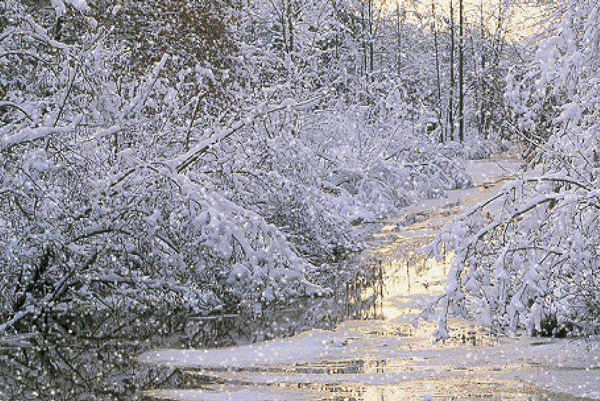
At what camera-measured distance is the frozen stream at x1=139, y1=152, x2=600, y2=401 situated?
18.8 feet

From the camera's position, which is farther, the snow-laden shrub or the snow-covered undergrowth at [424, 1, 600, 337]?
the snow-laden shrub

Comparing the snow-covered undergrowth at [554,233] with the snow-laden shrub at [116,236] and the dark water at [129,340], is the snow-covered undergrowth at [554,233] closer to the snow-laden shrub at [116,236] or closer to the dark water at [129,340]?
the dark water at [129,340]

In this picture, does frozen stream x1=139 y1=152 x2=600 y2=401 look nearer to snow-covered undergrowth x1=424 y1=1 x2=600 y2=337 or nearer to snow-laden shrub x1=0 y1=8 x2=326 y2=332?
snow-covered undergrowth x1=424 y1=1 x2=600 y2=337

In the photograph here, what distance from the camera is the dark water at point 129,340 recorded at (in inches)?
248

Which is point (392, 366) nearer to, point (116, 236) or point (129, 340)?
point (129, 340)

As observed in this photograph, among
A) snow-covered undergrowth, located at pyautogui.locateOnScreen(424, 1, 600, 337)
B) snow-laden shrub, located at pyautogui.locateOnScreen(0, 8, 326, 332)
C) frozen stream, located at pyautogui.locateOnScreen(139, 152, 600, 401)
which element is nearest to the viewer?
frozen stream, located at pyautogui.locateOnScreen(139, 152, 600, 401)

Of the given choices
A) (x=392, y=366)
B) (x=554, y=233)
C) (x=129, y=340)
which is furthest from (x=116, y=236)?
(x=554, y=233)

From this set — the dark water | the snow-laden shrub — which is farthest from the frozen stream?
the snow-laden shrub

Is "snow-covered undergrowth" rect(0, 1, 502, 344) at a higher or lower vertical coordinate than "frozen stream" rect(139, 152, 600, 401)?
higher

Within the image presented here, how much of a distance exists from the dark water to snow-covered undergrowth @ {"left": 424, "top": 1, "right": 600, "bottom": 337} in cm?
172

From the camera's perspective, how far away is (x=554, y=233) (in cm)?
750

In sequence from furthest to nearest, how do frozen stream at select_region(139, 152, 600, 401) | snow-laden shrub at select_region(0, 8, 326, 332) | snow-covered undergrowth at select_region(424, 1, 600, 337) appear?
snow-laden shrub at select_region(0, 8, 326, 332)
snow-covered undergrowth at select_region(424, 1, 600, 337)
frozen stream at select_region(139, 152, 600, 401)

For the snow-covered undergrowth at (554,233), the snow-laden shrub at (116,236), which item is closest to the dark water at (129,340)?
the snow-laden shrub at (116,236)

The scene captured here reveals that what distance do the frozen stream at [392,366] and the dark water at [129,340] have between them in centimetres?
25
